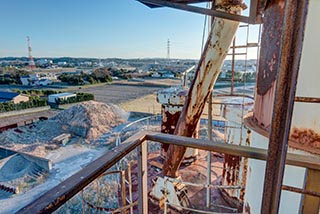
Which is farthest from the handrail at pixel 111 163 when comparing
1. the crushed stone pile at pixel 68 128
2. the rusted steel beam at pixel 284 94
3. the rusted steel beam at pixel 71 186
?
the crushed stone pile at pixel 68 128

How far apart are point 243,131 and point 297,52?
9.32 ft

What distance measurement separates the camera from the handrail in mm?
573

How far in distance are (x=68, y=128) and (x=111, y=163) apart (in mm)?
15700

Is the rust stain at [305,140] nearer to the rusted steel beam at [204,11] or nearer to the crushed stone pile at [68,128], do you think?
the rusted steel beam at [204,11]

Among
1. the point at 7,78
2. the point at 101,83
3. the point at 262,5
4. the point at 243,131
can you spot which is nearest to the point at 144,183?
the point at 262,5

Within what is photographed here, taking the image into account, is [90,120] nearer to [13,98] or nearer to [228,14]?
[13,98]

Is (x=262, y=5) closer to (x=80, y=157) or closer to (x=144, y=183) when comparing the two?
(x=144, y=183)

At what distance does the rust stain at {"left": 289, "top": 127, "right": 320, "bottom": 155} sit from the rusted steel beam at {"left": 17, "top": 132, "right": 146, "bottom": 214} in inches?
41.8

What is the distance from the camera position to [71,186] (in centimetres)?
64

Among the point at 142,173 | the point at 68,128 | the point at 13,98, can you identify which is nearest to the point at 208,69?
the point at 142,173

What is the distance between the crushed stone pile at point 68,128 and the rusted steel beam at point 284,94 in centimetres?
1256

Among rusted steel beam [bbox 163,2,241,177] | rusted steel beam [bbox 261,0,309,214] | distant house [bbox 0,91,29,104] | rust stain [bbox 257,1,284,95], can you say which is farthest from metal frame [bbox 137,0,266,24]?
distant house [bbox 0,91,29,104]

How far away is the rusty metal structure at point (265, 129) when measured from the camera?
482 millimetres

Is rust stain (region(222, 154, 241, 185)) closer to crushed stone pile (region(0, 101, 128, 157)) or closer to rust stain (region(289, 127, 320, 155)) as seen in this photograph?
rust stain (region(289, 127, 320, 155))
